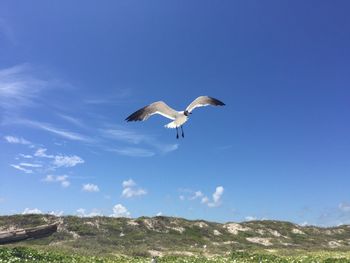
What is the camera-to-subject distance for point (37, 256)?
1141 inches

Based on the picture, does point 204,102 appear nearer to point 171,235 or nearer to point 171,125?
point 171,125

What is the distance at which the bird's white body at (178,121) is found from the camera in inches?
973

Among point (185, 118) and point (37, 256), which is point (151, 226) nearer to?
point (37, 256)

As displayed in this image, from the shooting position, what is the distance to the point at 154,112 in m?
25.0

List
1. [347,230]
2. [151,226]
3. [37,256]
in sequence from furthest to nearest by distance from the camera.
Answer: [347,230], [151,226], [37,256]

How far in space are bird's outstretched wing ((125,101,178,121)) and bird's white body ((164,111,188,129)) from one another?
0.27 meters

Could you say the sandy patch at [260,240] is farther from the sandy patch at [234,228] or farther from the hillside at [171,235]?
the sandy patch at [234,228]

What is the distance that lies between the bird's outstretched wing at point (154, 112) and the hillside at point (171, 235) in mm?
23216

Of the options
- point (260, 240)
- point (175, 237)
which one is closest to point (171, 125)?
point (175, 237)

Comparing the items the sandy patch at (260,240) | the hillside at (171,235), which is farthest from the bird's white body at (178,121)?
the sandy patch at (260,240)

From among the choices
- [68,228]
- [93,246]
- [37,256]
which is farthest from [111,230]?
[37,256]

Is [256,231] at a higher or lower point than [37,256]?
higher

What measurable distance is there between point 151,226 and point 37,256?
3970 centimetres

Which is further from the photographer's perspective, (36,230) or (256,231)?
(256,231)
